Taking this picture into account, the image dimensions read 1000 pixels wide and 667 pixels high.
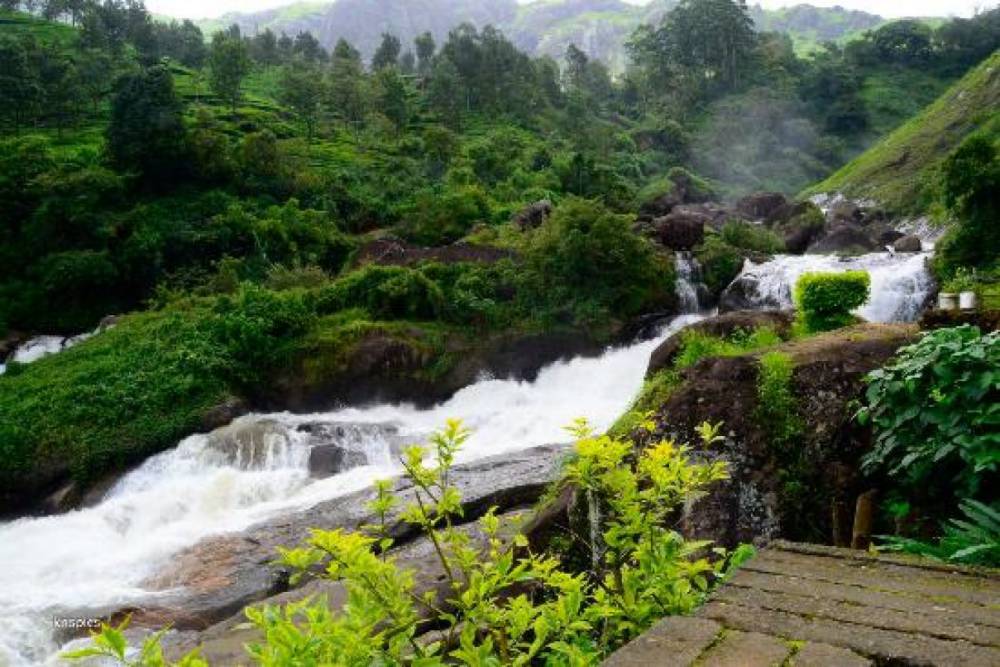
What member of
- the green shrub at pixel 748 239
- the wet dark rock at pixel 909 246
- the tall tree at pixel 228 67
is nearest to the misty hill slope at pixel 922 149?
the wet dark rock at pixel 909 246

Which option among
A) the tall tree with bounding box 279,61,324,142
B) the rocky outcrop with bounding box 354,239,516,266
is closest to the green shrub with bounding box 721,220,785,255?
the rocky outcrop with bounding box 354,239,516,266

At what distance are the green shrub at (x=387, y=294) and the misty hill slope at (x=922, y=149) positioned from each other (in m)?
28.0

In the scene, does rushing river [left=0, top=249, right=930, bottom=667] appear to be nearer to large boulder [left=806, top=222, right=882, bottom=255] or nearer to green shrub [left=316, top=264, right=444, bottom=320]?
green shrub [left=316, top=264, right=444, bottom=320]

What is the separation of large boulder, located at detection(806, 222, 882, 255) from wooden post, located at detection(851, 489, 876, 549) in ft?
87.3

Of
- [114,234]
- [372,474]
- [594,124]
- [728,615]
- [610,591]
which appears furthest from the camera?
[594,124]

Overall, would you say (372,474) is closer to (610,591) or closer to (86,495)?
(86,495)

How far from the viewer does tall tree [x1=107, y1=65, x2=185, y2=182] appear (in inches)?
1318

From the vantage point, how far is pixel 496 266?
76.8 ft

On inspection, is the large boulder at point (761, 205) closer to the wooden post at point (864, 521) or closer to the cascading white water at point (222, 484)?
the cascading white water at point (222, 484)

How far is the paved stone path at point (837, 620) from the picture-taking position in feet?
7.09

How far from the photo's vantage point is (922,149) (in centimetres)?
4578

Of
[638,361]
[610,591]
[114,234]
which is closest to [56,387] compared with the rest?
[114,234]

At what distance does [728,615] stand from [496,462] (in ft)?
40.3

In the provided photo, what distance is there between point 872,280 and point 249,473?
642 inches
